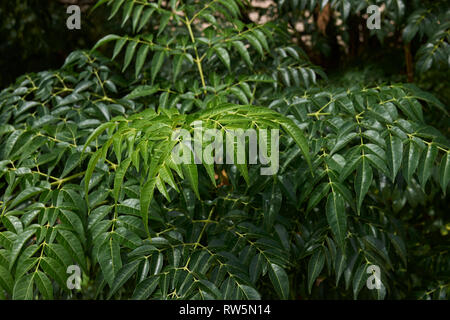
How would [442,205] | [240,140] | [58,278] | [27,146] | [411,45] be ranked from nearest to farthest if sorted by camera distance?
[240,140] < [58,278] < [27,146] < [442,205] < [411,45]

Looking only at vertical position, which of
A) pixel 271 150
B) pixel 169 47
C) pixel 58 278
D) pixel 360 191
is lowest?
pixel 58 278

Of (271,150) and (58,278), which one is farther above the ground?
(271,150)

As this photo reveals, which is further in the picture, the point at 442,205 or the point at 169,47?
the point at 442,205

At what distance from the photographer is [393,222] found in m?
1.50

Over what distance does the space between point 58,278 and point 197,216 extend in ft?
1.40

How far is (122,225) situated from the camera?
117 cm

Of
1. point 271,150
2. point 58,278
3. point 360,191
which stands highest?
point 271,150

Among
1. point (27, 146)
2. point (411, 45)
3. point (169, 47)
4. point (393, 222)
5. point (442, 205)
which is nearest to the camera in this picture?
point (27, 146)

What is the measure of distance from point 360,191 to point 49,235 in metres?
0.77

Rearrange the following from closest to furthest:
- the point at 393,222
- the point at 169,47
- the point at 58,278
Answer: the point at 58,278, the point at 393,222, the point at 169,47

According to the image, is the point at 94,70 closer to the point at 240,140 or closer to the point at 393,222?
the point at 240,140
